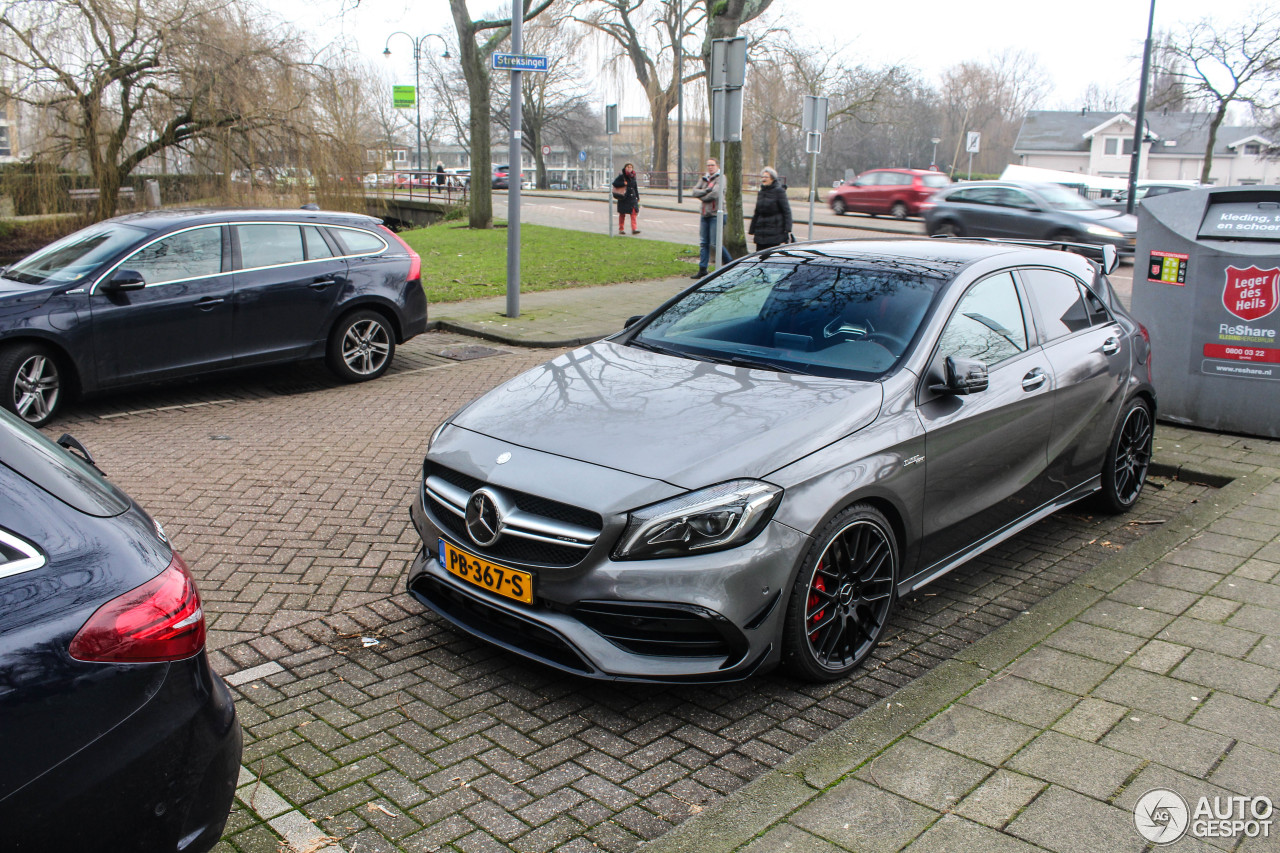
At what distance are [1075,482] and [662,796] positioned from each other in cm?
316

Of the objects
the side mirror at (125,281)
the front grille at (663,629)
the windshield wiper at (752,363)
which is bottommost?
the front grille at (663,629)

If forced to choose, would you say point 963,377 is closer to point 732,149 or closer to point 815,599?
point 815,599

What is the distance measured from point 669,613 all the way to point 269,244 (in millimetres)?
6777

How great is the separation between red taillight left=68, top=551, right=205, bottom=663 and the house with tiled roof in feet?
281

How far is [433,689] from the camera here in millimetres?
3828

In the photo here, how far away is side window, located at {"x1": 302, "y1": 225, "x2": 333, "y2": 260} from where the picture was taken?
9133 millimetres

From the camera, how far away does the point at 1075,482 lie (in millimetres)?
5289

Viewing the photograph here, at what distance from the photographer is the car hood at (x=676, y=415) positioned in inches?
143

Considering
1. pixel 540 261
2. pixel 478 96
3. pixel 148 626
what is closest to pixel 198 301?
pixel 148 626

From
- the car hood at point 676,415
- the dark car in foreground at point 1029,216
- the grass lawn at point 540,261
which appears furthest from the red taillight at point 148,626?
the dark car in foreground at point 1029,216

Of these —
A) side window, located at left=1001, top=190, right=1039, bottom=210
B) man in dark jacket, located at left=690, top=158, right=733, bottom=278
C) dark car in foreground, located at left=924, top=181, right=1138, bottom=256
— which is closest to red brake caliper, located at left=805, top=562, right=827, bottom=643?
man in dark jacket, located at left=690, top=158, right=733, bottom=278

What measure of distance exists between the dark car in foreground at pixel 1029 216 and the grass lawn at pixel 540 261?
6.49 metres

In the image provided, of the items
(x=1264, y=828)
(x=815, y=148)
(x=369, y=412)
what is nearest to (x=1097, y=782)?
(x=1264, y=828)

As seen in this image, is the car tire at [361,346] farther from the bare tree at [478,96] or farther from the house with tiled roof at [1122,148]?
the house with tiled roof at [1122,148]
